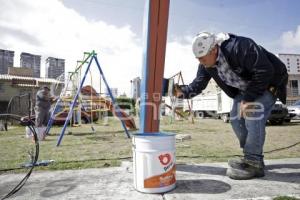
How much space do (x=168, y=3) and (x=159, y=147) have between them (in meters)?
1.91

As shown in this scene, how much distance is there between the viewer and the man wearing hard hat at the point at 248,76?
2.82 meters

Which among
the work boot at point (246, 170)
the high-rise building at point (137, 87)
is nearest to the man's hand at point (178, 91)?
the work boot at point (246, 170)

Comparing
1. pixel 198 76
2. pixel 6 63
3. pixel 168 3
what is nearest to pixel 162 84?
pixel 198 76

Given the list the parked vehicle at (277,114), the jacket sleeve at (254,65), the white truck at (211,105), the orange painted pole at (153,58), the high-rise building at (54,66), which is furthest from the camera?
the high-rise building at (54,66)

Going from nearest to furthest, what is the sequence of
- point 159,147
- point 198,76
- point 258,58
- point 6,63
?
1. point 159,147
2. point 258,58
3. point 198,76
4. point 6,63

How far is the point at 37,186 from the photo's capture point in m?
2.88

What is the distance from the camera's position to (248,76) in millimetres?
3006

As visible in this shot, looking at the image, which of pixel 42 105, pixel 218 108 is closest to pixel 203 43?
pixel 42 105

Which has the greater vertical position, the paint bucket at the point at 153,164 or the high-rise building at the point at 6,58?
the high-rise building at the point at 6,58

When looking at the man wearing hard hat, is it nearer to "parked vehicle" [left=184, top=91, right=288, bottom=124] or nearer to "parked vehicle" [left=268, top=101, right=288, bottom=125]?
"parked vehicle" [left=268, top=101, right=288, bottom=125]

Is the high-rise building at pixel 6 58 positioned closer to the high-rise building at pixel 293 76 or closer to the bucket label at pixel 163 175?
the high-rise building at pixel 293 76

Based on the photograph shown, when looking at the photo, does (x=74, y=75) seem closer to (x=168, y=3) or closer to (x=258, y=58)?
(x=168, y=3)

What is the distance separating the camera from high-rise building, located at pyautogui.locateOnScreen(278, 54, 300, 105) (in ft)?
118

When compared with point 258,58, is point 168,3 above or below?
above
